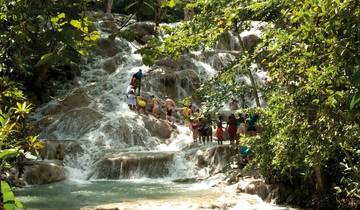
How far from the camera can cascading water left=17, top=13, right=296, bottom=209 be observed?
10359mm

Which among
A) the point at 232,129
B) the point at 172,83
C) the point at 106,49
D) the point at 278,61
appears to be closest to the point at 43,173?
the point at 232,129

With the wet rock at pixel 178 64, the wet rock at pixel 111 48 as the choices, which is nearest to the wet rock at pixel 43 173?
the wet rock at pixel 178 64

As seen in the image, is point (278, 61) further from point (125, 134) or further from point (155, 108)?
point (155, 108)

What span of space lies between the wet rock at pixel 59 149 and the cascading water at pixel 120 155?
17cm

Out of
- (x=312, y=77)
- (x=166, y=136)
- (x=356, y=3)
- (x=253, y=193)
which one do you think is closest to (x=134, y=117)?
(x=166, y=136)

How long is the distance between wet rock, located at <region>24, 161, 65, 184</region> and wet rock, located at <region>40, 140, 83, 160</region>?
1.19 metres

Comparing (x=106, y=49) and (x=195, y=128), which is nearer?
(x=195, y=128)

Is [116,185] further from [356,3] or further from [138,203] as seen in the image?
[356,3]

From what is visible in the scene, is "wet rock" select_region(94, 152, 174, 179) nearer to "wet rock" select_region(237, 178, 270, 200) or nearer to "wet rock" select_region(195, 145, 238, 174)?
"wet rock" select_region(195, 145, 238, 174)

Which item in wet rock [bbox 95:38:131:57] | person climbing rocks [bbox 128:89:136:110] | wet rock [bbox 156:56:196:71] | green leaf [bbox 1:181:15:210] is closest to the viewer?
green leaf [bbox 1:181:15:210]

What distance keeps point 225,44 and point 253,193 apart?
54.9 ft

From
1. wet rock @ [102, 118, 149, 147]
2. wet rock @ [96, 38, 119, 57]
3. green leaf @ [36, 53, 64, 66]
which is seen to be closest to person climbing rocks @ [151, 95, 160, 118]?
wet rock @ [102, 118, 149, 147]

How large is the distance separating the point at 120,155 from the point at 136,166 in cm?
79

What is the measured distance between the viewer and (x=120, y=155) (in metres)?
14.8
